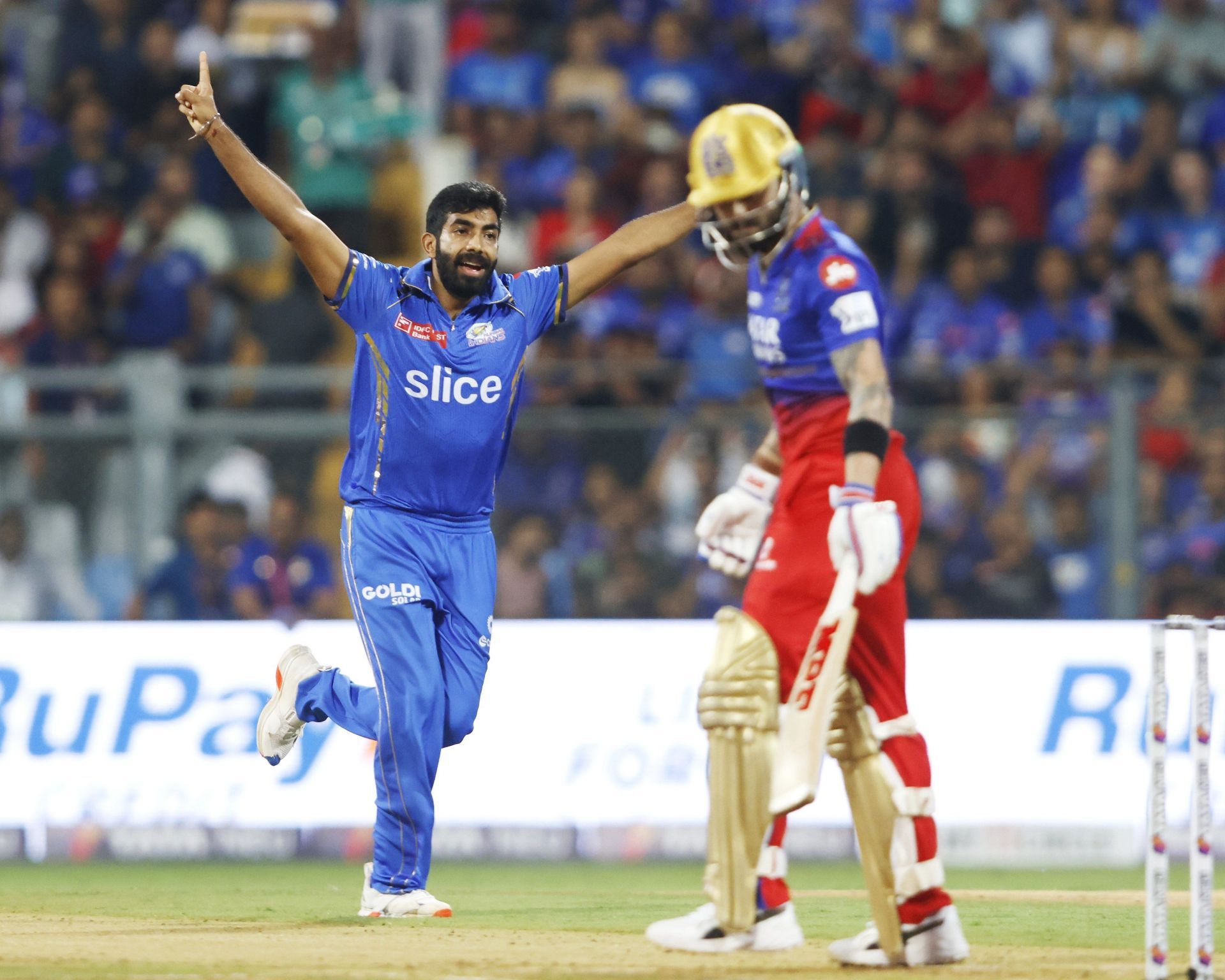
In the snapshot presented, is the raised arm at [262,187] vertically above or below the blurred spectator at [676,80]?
below

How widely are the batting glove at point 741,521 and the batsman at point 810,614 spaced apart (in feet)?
0.49

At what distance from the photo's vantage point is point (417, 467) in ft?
26.0

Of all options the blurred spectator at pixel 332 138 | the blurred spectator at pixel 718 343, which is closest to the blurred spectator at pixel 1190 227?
the blurred spectator at pixel 718 343

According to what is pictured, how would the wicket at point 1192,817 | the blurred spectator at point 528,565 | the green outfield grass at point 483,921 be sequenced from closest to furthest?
the wicket at point 1192,817 → the green outfield grass at point 483,921 → the blurred spectator at point 528,565

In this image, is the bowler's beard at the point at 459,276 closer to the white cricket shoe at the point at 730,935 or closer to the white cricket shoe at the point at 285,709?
the white cricket shoe at the point at 285,709

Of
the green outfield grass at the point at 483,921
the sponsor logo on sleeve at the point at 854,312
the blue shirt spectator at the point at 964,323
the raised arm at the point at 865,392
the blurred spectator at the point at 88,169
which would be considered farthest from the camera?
the blurred spectator at the point at 88,169

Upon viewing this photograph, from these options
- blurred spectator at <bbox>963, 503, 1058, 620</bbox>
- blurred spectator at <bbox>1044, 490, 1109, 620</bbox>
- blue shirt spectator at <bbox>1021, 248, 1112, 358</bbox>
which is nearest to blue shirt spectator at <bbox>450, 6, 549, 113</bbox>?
blue shirt spectator at <bbox>1021, 248, 1112, 358</bbox>

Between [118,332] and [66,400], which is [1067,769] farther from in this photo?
[118,332]

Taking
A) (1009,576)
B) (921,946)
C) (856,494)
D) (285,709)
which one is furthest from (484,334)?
(1009,576)

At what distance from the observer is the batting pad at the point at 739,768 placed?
20.0 feet

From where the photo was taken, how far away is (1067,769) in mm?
11422

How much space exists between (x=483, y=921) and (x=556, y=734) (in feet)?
11.6

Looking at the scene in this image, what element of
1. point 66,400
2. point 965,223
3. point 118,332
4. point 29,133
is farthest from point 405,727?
point 29,133

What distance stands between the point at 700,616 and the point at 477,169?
16.5ft
